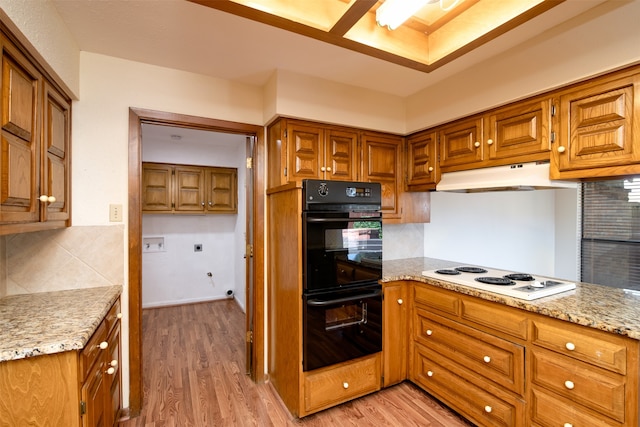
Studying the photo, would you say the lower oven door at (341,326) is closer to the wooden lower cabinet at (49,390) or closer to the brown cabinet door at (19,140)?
the wooden lower cabinet at (49,390)

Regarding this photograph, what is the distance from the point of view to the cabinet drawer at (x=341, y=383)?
1940 mm

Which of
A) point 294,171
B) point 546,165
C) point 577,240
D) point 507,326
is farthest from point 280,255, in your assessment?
point 577,240

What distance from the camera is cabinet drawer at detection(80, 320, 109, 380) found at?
116 cm

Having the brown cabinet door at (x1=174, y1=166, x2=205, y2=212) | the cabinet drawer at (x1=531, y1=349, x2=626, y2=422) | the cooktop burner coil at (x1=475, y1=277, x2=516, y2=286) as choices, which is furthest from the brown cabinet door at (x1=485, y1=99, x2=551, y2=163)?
the brown cabinet door at (x1=174, y1=166, x2=205, y2=212)

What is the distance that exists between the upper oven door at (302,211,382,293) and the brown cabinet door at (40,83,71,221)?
138 cm

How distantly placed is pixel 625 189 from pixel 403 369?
2.23m

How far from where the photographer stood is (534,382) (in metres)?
1.55

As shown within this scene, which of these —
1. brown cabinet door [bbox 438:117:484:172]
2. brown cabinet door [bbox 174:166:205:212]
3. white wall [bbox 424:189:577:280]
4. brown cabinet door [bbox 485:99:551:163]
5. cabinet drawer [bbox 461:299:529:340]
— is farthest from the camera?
brown cabinet door [bbox 174:166:205:212]

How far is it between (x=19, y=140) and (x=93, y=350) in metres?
0.97

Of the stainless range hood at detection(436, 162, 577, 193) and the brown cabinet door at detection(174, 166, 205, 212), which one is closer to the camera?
the stainless range hood at detection(436, 162, 577, 193)

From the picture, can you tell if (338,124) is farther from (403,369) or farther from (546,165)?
(403,369)

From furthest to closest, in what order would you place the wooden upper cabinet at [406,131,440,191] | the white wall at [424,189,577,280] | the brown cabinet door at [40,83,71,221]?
the white wall at [424,189,577,280] → the wooden upper cabinet at [406,131,440,191] → the brown cabinet door at [40,83,71,221]

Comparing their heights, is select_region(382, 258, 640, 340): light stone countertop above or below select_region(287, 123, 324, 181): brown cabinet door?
below

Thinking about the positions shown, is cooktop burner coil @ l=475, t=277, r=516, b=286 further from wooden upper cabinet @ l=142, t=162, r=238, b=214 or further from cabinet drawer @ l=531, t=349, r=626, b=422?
wooden upper cabinet @ l=142, t=162, r=238, b=214
